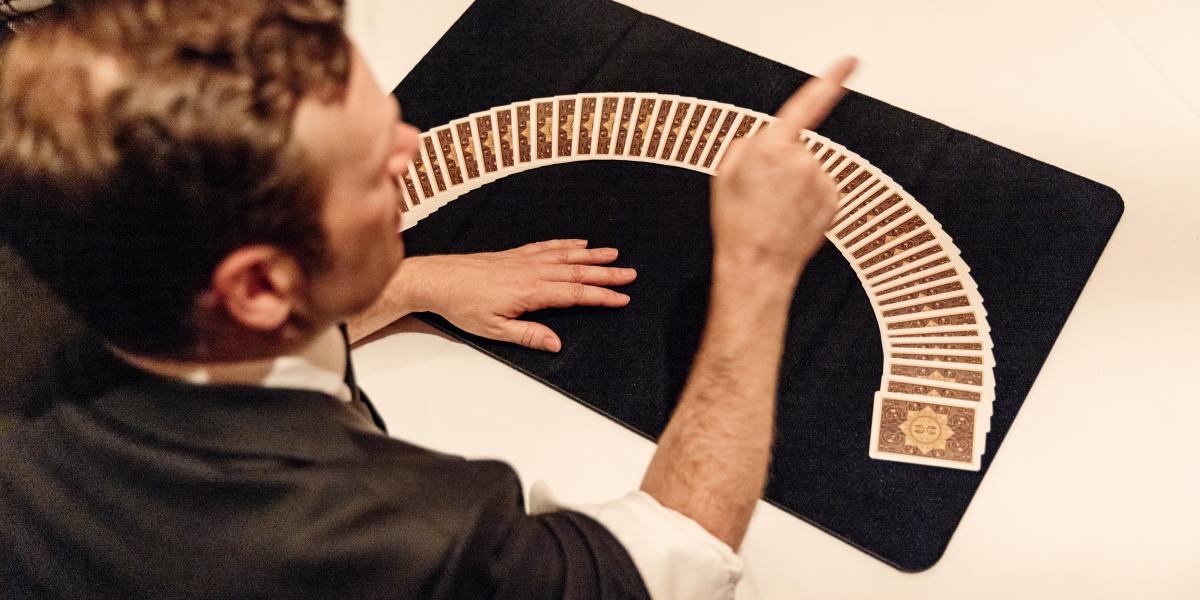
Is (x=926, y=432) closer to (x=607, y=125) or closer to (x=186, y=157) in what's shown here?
(x=607, y=125)

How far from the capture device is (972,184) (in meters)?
1.94

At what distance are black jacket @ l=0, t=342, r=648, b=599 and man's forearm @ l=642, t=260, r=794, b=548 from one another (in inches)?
10.6

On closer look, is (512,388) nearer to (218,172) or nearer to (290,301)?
(290,301)

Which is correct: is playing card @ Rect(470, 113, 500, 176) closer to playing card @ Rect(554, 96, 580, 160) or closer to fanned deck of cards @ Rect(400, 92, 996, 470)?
fanned deck of cards @ Rect(400, 92, 996, 470)

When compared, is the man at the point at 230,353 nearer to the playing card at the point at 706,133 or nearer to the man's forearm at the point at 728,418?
the man's forearm at the point at 728,418

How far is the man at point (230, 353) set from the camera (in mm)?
861

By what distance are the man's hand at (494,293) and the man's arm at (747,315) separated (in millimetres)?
455

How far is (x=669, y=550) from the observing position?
1.21 m

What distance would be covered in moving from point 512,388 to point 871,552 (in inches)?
27.1

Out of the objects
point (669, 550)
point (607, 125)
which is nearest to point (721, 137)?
point (607, 125)

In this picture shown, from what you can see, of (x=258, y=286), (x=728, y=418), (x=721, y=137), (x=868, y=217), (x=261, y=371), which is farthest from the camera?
(x=721, y=137)

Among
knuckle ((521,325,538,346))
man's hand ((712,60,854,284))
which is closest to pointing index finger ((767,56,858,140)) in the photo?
man's hand ((712,60,854,284))

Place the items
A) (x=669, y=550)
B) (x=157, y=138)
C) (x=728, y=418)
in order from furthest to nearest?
(x=728, y=418) → (x=669, y=550) → (x=157, y=138)

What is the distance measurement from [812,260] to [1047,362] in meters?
0.46
